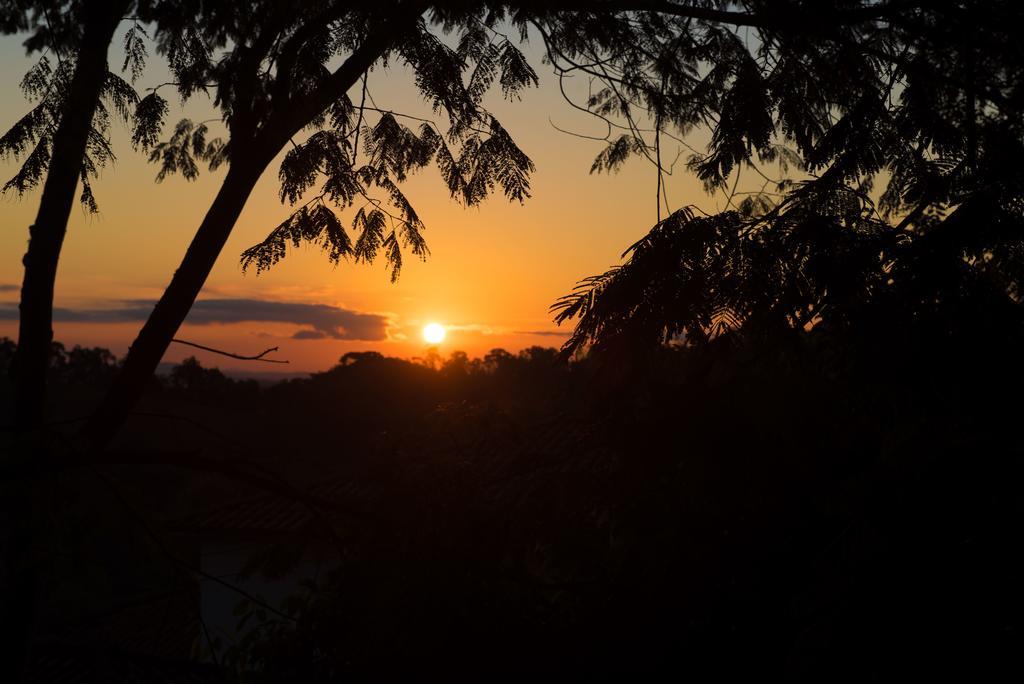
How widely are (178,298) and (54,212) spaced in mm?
1087

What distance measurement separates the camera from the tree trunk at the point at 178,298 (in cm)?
599

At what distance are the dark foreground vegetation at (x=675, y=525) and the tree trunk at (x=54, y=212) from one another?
122 centimetres

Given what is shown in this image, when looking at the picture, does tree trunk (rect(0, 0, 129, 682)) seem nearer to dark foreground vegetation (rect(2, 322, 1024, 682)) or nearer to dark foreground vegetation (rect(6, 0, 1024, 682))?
dark foreground vegetation (rect(6, 0, 1024, 682))

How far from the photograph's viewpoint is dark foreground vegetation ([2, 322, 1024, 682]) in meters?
2.54

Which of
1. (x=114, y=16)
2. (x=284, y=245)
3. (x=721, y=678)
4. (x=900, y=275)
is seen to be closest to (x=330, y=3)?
(x=114, y=16)

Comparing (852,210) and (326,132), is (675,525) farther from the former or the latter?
(326,132)

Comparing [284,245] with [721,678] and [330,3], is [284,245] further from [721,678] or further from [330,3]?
[721,678]

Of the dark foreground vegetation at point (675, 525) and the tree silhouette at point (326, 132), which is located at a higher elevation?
the tree silhouette at point (326, 132)

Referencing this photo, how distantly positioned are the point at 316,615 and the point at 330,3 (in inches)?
195

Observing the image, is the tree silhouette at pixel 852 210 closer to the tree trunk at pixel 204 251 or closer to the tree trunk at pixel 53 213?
the tree trunk at pixel 204 251

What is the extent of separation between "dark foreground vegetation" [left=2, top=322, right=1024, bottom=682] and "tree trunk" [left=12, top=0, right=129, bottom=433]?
1215 millimetres

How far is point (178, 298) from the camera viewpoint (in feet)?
19.8

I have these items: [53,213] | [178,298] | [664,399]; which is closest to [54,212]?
[53,213]

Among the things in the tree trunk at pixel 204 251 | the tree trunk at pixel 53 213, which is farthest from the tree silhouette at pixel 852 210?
the tree trunk at pixel 53 213
